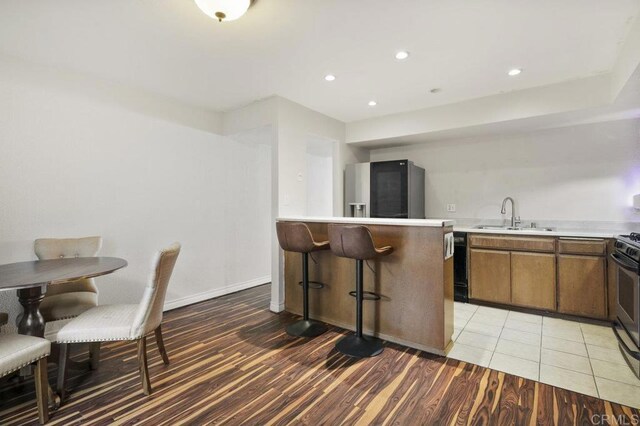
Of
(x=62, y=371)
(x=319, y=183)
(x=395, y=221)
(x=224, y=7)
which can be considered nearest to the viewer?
(x=224, y=7)

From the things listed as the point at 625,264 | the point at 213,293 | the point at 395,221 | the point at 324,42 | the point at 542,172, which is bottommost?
the point at 213,293

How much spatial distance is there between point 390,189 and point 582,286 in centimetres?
233

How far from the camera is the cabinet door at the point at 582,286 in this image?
3.00m

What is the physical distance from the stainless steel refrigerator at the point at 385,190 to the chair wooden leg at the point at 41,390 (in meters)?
3.59

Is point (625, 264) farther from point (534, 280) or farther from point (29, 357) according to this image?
point (29, 357)

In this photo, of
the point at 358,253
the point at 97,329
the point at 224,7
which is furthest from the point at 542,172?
the point at 97,329

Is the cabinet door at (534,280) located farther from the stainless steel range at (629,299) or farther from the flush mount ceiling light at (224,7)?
the flush mount ceiling light at (224,7)

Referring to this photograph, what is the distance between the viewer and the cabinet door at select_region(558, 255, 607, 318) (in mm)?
3000

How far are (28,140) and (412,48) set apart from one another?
3.41 meters

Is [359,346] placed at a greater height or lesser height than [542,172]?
lesser

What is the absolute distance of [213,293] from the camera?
4.04m

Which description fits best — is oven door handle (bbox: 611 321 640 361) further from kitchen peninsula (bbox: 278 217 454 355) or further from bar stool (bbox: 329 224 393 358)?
bar stool (bbox: 329 224 393 358)

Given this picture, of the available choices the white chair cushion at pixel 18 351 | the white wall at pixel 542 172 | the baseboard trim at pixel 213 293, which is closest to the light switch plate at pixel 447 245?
the white wall at pixel 542 172

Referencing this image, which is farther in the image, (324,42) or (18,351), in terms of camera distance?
(324,42)
